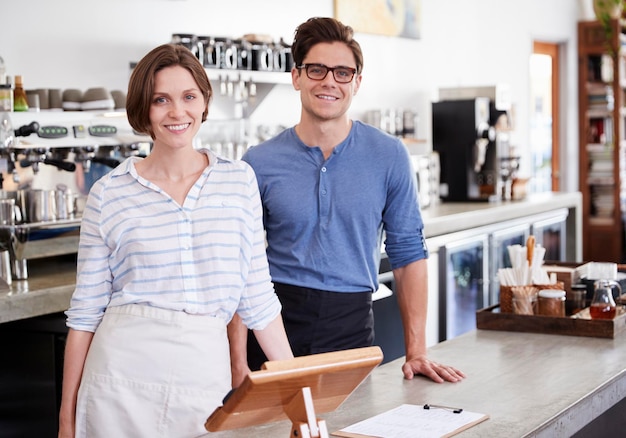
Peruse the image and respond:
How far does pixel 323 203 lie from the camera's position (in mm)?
2562

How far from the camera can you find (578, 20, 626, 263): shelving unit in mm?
9305

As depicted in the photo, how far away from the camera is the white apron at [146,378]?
1.88m

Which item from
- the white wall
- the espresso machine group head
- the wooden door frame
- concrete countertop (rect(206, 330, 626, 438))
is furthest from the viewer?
the wooden door frame

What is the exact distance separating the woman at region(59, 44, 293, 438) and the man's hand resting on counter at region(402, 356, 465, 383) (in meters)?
0.62

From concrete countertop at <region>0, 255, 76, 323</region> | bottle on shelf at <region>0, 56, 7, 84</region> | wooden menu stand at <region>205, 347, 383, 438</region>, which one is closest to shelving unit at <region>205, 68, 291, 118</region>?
bottle on shelf at <region>0, 56, 7, 84</region>

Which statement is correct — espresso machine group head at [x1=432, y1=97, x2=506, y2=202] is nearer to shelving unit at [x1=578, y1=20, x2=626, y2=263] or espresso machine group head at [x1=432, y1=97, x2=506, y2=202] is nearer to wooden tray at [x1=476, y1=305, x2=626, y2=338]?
shelving unit at [x1=578, y1=20, x2=626, y2=263]

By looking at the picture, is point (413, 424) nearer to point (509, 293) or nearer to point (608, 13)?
point (509, 293)

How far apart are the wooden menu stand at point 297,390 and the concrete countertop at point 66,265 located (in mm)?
1969

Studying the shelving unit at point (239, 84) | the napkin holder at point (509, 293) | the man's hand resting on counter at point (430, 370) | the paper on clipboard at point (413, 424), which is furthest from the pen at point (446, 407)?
the shelving unit at point (239, 84)

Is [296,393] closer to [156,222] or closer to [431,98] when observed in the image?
[156,222]

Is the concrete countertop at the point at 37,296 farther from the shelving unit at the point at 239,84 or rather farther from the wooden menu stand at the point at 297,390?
the wooden menu stand at the point at 297,390

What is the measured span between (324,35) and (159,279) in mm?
891

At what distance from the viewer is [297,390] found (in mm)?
1498

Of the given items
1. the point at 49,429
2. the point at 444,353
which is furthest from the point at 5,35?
the point at 444,353
